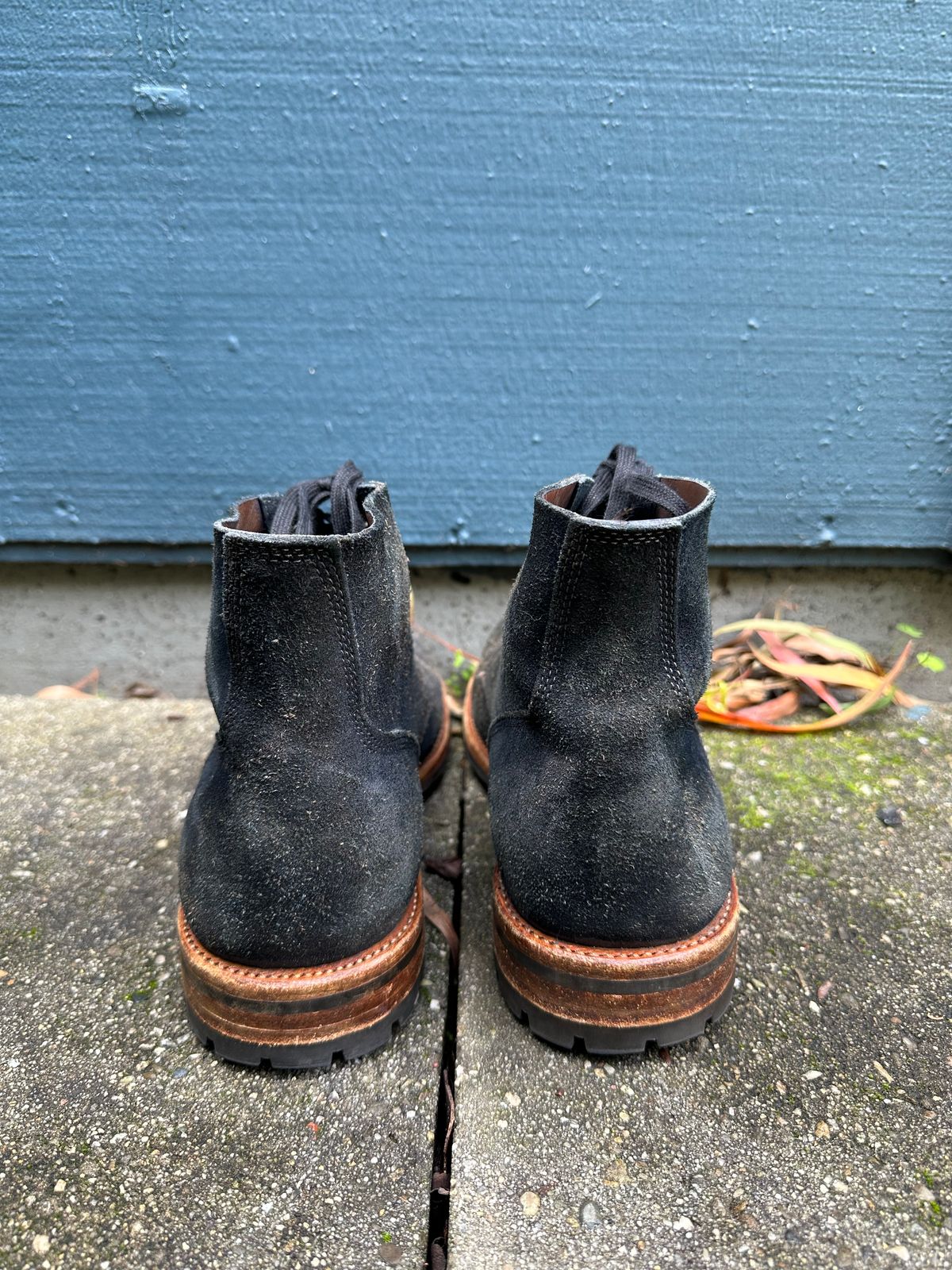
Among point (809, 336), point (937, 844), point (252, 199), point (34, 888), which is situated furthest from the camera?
point (809, 336)

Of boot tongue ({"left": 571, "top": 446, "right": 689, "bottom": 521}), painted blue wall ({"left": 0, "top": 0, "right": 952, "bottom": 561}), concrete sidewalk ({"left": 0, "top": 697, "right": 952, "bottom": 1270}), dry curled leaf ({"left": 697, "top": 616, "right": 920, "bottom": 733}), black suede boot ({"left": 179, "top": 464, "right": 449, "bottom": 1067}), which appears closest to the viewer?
concrete sidewalk ({"left": 0, "top": 697, "right": 952, "bottom": 1270})

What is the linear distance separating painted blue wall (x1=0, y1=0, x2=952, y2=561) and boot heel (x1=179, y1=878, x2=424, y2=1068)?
119cm

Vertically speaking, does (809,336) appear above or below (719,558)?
above

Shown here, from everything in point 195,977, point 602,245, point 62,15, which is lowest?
point 195,977

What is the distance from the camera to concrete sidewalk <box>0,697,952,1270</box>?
827mm

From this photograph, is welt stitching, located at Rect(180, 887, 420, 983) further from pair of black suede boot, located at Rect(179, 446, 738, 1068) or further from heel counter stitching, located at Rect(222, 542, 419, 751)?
heel counter stitching, located at Rect(222, 542, 419, 751)

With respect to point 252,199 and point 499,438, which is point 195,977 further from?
point 252,199

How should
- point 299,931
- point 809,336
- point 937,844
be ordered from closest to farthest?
point 299,931, point 937,844, point 809,336

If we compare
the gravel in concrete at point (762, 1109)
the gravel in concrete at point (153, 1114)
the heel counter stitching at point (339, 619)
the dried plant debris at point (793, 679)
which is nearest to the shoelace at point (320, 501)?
the heel counter stitching at point (339, 619)

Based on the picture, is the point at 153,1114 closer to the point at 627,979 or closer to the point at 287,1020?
the point at 287,1020

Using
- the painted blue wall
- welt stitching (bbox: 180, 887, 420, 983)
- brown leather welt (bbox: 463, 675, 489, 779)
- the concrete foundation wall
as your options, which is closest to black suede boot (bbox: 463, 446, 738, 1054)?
welt stitching (bbox: 180, 887, 420, 983)

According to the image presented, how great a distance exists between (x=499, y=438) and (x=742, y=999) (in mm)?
1296

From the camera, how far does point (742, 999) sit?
43.3 inches

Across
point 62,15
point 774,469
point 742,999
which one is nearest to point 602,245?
point 774,469
